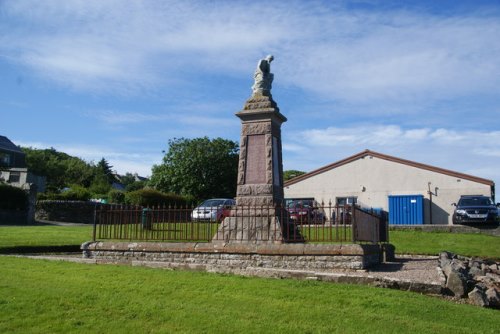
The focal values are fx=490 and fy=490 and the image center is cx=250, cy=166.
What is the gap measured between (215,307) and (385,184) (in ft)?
97.3

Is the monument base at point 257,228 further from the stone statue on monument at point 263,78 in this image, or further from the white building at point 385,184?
the white building at point 385,184

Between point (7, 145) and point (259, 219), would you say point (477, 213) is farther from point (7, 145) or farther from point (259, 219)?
point (7, 145)

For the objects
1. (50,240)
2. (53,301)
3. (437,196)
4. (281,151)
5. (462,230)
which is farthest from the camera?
(437,196)

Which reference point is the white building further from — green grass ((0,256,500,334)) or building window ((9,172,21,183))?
green grass ((0,256,500,334))

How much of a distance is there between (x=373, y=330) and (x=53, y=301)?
4.02 meters

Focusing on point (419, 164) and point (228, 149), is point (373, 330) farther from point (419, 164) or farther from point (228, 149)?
point (228, 149)

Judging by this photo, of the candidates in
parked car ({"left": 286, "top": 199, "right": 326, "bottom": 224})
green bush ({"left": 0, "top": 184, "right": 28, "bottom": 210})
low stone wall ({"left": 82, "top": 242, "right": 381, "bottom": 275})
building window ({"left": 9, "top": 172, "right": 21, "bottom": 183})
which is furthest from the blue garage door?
building window ({"left": 9, "top": 172, "right": 21, "bottom": 183})

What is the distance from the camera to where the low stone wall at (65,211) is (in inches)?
1198

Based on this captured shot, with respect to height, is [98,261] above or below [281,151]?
below

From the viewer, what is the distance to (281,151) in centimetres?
1291

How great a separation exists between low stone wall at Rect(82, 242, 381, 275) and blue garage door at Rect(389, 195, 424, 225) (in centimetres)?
2199

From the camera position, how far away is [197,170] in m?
48.2

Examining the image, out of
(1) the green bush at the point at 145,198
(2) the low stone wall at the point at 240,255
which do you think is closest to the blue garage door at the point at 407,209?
(1) the green bush at the point at 145,198

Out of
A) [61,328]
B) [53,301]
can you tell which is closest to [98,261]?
[53,301]
